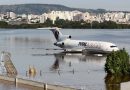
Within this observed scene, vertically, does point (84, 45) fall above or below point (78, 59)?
above

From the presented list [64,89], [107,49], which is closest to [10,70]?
[64,89]

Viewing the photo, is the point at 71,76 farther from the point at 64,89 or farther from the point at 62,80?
the point at 64,89

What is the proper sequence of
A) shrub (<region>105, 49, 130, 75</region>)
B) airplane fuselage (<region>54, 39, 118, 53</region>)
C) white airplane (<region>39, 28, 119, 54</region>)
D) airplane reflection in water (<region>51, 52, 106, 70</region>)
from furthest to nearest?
1. white airplane (<region>39, 28, 119, 54</region>)
2. airplane fuselage (<region>54, 39, 118, 53</region>)
3. airplane reflection in water (<region>51, 52, 106, 70</region>)
4. shrub (<region>105, 49, 130, 75</region>)

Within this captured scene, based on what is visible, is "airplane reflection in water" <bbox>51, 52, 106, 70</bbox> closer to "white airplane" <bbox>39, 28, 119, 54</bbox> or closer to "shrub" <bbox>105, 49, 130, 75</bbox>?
"white airplane" <bbox>39, 28, 119, 54</bbox>

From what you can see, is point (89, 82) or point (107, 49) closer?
point (89, 82)

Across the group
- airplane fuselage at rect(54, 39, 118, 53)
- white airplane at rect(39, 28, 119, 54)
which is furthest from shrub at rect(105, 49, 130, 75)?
airplane fuselage at rect(54, 39, 118, 53)

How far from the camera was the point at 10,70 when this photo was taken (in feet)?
146

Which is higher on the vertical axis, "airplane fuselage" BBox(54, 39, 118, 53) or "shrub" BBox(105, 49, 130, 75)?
"shrub" BBox(105, 49, 130, 75)

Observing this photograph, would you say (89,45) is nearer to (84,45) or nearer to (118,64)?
(84,45)

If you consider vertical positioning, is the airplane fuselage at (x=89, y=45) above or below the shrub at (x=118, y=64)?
below

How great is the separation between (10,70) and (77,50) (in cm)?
4057

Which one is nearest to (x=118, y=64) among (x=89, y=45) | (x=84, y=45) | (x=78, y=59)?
(x=78, y=59)

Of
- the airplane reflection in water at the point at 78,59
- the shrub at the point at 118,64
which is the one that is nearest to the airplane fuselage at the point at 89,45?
the airplane reflection in water at the point at 78,59

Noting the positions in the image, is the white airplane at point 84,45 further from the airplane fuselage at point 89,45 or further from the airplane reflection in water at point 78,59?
the airplane reflection in water at point 78,59
